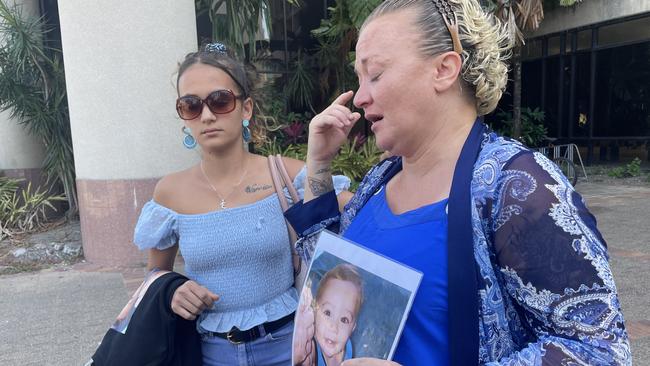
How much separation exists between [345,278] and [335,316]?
0.09 m

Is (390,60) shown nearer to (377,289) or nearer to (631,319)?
(377,289)

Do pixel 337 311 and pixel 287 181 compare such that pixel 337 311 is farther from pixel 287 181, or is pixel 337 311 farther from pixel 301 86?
pixel 301 86

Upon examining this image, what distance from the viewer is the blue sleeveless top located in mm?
1062

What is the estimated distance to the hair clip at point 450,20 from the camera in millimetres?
1126

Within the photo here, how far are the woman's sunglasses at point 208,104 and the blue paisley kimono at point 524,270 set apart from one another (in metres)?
1.09

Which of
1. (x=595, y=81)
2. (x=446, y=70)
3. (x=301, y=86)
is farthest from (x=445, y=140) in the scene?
(x=595, y=81)

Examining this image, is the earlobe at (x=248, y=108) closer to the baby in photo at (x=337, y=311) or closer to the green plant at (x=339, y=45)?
the baby in photo at (x=337, y=311)

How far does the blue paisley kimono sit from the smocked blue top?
2.99 ft

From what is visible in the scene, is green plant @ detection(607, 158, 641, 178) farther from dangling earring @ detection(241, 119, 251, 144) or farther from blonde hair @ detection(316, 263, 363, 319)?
blonde hair @ detection(316, 263, 363, 319)

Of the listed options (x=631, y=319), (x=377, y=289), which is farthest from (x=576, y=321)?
(x=631, y=319)

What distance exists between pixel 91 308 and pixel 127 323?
11.7 ft

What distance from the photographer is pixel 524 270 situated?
98cm

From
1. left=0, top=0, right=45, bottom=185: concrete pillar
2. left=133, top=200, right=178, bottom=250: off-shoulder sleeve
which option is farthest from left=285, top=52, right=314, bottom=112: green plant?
left=133, top=200, right=178, bottom=250: off-shoulder sleeve

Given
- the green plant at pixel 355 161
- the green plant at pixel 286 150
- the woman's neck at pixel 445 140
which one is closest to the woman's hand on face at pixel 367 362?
the woman's neck at pixel 445 140
